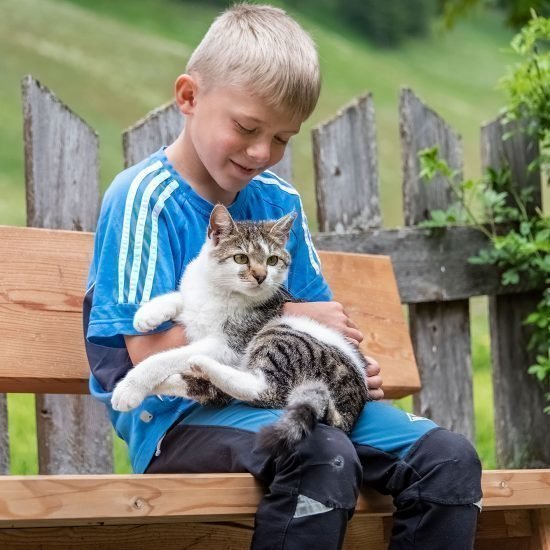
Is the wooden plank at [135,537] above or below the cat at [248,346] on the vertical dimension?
below

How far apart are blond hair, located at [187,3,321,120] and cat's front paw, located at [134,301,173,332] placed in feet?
2.05

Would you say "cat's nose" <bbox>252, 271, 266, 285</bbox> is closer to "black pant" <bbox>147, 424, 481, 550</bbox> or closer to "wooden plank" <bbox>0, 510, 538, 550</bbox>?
"black pant" <bbox>147, 424, 481, 550</bbox>

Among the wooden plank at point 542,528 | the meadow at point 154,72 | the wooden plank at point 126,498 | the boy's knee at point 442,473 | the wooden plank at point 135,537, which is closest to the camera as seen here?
the wooden plank at point 126,498

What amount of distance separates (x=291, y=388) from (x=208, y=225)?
562 millimetres

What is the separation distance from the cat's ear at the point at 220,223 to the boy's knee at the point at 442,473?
0.76 metres

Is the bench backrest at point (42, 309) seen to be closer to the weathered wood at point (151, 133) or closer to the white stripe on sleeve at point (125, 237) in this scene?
the white stripe on sleeve at point (125, 237)

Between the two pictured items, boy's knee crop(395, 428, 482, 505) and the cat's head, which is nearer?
boy's knee crop(395, 428, 482, 505)

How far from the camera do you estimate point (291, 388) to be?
250cm

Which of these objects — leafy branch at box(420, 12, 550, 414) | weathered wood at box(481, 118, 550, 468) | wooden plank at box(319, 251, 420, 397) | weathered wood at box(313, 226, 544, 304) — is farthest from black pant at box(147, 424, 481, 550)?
weathered wood at box(481, 118, 550, 468)

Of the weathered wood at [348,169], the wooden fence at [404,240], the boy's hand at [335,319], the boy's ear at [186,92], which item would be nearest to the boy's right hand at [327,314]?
the boy's hand at [335,319]

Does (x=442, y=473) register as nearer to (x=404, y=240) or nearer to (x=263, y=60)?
(x=263, y=60)

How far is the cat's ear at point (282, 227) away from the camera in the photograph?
2.80 meters

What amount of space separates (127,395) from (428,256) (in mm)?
2149

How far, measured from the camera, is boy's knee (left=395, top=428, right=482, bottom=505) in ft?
7.86
